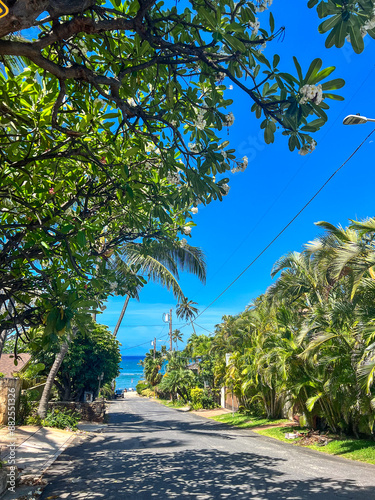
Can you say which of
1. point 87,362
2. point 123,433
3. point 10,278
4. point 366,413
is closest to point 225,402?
point 87,362

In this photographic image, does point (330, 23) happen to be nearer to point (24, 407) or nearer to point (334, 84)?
point (334, 84)

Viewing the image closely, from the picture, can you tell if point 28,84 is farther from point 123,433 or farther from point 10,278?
point 123,433

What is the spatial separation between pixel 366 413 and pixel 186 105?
10.1m

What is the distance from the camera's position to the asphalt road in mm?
6215

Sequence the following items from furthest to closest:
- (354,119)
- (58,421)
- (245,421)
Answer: (245,421)
(58,421)
(354,119)

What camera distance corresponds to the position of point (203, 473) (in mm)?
7812

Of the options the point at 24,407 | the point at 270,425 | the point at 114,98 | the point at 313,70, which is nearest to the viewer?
the point at 313,70

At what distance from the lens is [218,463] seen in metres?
8.98

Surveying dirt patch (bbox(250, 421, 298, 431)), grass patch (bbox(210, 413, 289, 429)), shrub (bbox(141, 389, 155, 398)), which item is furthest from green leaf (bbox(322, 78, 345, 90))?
shrub (bbox(141, 389, 155, 398))

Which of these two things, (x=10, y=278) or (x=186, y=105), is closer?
(x=186, y=105)

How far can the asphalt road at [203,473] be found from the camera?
621 centimetres

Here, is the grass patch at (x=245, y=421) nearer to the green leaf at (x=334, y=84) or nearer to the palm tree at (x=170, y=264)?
the palm tree at (x=170, y=264)

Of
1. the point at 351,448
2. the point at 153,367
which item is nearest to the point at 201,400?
the point at 351,448

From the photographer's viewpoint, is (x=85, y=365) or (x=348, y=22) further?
(x=85, y=365)
